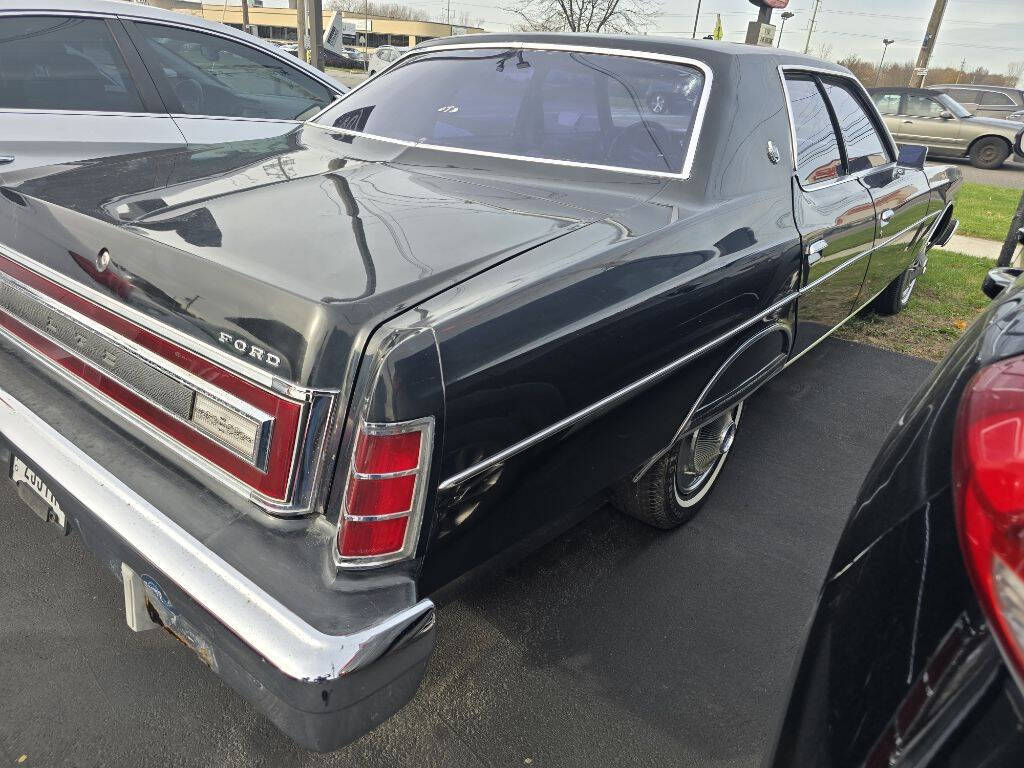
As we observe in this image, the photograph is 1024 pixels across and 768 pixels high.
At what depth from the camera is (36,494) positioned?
1.92m

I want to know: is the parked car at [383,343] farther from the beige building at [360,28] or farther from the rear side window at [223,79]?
the beige building at [360,28]

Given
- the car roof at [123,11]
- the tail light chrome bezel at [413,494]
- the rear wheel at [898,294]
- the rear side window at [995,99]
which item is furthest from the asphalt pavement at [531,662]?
the rear side window at [995,99]

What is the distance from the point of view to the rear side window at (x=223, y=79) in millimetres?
4035

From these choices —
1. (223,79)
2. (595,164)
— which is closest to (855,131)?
(595,164)

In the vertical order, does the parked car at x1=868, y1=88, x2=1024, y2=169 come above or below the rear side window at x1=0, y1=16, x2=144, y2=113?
below

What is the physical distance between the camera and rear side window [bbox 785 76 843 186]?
2.91 meters

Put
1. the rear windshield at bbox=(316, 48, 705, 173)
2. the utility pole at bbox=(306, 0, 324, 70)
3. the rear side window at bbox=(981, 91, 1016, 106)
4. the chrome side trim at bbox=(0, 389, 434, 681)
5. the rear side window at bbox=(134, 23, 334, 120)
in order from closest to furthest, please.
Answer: the chrome side trim at bbox=(0, 389, 434, 681)
the rear windshield at bbox=(316, 48, 705, 173)
the rear side window at bbox=(134, 23, 334, 120)
the utility pole at bbox=(306, 0, 324, 70)
the rear side window at bbox=(981, 91, 1016, 106)

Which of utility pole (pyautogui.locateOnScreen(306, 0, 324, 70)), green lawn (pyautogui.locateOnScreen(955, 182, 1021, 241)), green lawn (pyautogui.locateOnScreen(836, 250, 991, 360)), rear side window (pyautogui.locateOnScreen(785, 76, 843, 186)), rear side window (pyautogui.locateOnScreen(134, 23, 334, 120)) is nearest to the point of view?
rear side window (pyautogui.locateOnScreen(785, 76, 843, 186))

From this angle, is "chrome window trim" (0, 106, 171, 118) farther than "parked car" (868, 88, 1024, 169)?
No

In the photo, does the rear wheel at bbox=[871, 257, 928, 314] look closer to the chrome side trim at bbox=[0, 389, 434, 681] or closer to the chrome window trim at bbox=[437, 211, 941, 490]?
the chrome window trim at bbox=[437, 211, 941, 490]

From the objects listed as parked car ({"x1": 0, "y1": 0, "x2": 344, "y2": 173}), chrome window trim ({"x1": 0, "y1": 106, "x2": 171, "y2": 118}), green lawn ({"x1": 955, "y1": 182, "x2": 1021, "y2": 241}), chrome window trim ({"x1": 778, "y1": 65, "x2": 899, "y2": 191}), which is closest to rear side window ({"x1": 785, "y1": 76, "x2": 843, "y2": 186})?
chrome window trim ({"x1": 778, "y1": 65, "x2": 899, "y2": 191})

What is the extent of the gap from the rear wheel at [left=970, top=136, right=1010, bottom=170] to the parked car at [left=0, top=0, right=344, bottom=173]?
1570 centimetres

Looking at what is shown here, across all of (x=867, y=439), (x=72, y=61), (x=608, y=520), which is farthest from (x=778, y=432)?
(x=72, y=61)

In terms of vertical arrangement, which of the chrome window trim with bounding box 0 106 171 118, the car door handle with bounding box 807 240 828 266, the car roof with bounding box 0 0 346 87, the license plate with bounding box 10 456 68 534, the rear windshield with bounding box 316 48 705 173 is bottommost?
the license plate with bounding box 10 456 68 534
